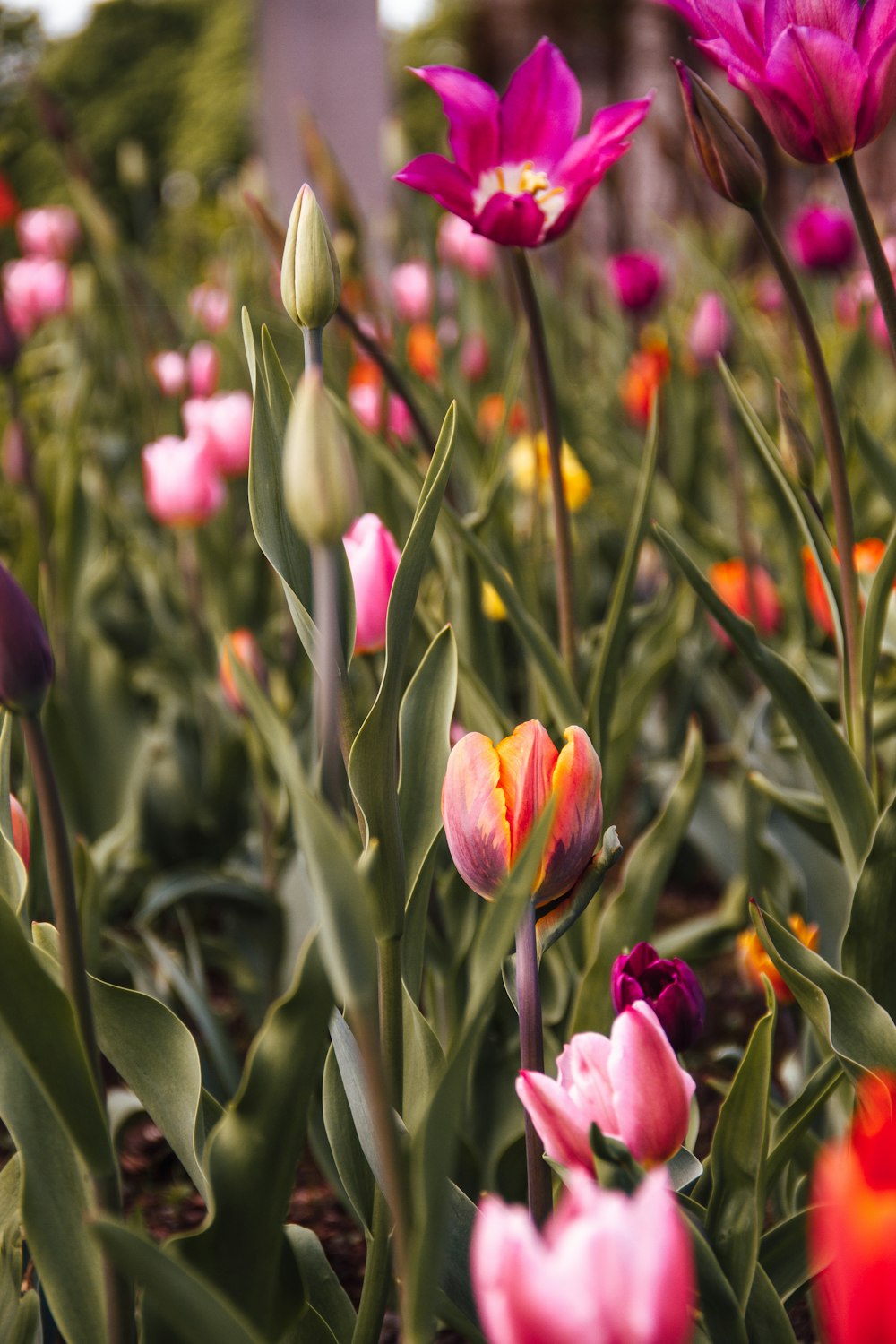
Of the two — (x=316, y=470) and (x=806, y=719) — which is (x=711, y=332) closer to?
(x=806, y=719)

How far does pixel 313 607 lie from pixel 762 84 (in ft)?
1.03

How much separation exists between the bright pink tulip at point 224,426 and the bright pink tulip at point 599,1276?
45.4 inches

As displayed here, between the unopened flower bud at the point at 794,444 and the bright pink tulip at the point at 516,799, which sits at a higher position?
the bright pink tulip at the point at 516,799

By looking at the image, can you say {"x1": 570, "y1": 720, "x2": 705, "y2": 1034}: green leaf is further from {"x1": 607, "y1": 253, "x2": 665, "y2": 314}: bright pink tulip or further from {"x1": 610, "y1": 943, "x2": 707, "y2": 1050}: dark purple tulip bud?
{"x1": 607, "y1": 253, "x2": 665, "y2": 314}: bright pink tulip

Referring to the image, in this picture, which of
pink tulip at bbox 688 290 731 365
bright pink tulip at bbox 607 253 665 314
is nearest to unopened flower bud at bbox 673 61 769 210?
pink tulip at bbox 688 290 731 365

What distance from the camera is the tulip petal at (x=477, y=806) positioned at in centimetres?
48

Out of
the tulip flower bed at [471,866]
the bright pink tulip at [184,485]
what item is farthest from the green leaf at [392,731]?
the bright pink tulip at [184,485]

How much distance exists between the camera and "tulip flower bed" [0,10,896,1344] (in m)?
0.36

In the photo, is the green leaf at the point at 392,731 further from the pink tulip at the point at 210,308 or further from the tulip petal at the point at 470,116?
the pink tulip at the point at 210,308

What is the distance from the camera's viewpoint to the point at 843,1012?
0.56m

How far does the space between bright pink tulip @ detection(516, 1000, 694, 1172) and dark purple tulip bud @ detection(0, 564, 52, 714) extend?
0.68 ft

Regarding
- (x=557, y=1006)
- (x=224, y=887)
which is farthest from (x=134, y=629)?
(x=557, y=1006)

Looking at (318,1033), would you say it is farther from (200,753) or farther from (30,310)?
(30,310)

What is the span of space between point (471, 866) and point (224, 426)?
1.02 metres
